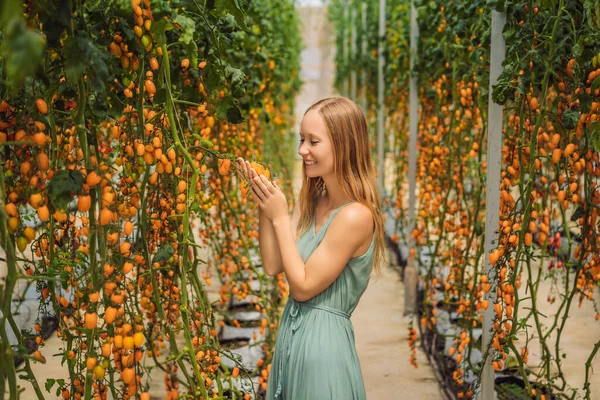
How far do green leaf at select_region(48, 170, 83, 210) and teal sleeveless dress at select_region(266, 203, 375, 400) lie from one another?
1.88 ft

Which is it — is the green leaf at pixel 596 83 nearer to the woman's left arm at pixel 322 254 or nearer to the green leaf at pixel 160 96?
the woman's left arm at pixel 322 254

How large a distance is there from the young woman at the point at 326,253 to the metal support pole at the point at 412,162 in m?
2.27

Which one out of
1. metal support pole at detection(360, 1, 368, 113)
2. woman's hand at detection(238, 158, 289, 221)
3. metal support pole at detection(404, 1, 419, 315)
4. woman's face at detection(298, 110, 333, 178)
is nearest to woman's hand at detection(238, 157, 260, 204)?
woman's hand at detection(238, 158, 289, 221)

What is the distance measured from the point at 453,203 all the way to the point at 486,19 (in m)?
1.01

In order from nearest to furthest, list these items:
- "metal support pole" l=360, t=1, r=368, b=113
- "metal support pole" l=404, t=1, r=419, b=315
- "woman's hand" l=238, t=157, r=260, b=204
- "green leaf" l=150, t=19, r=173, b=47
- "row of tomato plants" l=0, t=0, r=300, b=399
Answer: "row of tomato plants" l=0, t=0, r=300, b=399 → "green leaf" l=150, t=19, r=173, b=47 → "woman's hand" l=238, t=157, r=260, b=204 → "metal support pole" l=404, t=1, r=419, b=315 → "metal support pole" l=360, t=1, r=368, b=113

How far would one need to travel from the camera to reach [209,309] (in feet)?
6.23

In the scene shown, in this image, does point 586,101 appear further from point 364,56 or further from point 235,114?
point 364,56

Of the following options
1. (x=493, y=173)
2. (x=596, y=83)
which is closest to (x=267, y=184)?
(x=596, y=83)

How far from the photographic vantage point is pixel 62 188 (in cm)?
110

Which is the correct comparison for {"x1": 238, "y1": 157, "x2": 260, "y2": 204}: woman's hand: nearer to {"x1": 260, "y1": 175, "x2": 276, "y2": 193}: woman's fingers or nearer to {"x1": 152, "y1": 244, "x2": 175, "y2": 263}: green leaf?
{"x1": 260, "y1": 175, "x2": 276, "y2": 193}: woman's fingers

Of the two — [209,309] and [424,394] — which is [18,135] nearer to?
[209,309]

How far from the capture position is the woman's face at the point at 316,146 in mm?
1480

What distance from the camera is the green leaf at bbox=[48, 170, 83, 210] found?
1096mm

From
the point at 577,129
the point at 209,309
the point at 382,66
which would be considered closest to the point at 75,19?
the point at 209,309
